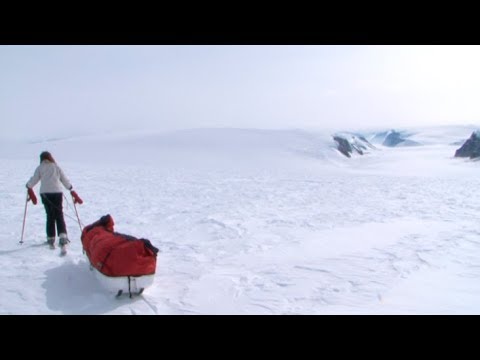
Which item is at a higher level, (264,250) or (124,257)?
(124,257)

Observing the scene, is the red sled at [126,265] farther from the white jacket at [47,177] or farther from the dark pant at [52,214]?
the white jacket at [47,177]

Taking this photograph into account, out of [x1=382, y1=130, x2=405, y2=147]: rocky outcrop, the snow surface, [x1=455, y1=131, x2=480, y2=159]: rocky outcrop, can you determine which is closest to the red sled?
the snow surface

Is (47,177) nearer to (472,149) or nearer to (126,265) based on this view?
(126,265)

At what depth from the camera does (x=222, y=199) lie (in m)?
11.2

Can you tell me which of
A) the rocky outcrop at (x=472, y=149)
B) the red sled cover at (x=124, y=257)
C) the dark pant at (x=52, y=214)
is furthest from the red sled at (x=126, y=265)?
the rocky outcrop at (x=472, y=149)

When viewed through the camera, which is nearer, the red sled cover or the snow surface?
the red sled cover

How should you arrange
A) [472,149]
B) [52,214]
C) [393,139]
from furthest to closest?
[393,139] < [472,149] < [52,214]

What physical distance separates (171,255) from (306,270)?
204cm

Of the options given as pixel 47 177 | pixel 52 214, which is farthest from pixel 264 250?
pixel 47 177

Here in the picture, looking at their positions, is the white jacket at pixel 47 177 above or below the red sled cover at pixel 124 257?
above

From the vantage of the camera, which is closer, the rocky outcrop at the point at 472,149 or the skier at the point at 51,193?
the skier at the point at 51,193

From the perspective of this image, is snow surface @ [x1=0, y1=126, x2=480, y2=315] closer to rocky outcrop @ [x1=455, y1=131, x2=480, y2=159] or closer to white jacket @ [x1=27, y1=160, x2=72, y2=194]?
white jacket @ [x1=27, y1=160, x2=72, y2=194]

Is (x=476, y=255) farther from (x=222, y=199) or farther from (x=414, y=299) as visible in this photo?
(x=222, y=199)
